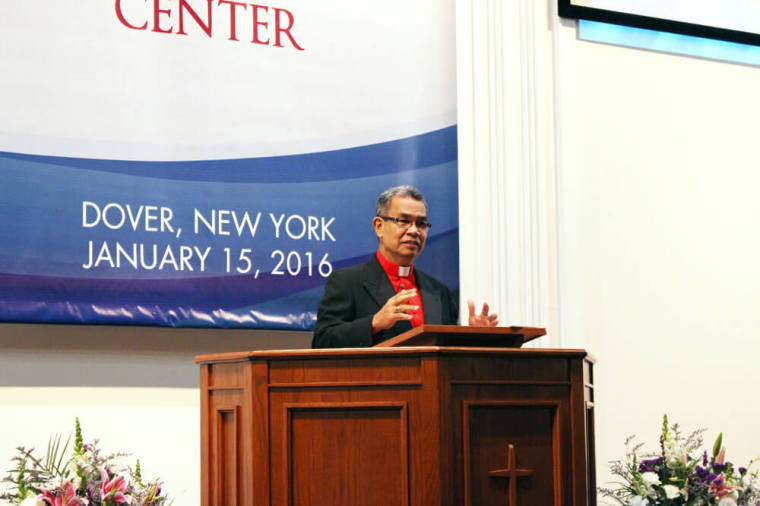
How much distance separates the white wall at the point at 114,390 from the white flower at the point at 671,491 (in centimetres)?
205

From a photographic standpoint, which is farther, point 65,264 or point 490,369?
point 65,264

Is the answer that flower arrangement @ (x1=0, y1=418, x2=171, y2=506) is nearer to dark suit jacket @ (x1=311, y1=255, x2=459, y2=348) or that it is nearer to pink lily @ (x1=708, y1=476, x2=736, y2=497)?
dark suit jacket @ (x1=311, y1=255, x2=459, y2=348)

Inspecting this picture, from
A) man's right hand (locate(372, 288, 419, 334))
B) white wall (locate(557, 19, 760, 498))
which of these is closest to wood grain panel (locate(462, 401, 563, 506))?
man's right hand (locate(372, 288, 419, 334))

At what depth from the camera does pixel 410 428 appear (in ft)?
8.70

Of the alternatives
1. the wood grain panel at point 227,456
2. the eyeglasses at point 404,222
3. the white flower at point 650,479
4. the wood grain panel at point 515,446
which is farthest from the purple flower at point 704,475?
the wood grain panel at point 227,456

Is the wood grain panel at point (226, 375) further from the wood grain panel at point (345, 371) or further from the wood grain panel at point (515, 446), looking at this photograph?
the wood grain panel at point (515, 446)

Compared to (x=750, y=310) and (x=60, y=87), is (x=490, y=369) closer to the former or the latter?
(x=60, y=87)

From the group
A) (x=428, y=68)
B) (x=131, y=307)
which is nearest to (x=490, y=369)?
(x=131, y=307)

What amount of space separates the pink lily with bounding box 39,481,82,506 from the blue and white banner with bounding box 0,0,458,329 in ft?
4.16

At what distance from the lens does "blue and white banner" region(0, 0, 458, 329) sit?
4.15 meters

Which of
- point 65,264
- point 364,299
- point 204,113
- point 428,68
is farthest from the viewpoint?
point 428,68

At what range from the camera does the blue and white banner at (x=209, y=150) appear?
415 cm

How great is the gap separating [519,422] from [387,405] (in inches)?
15.1

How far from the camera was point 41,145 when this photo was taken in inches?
164
